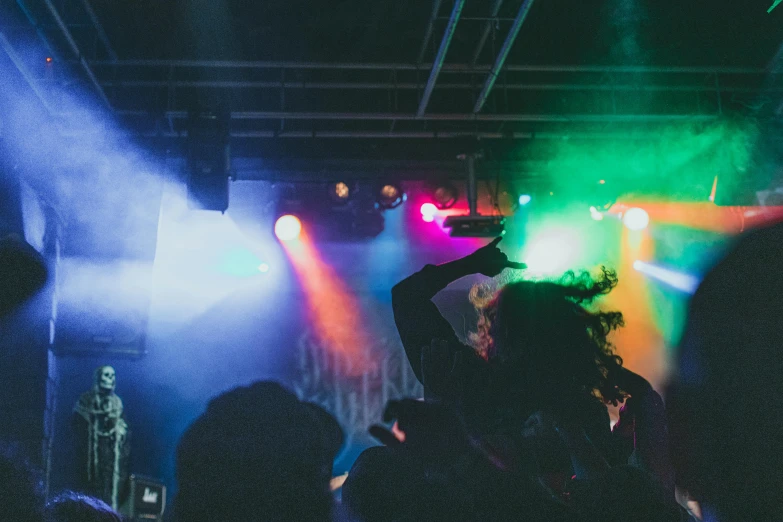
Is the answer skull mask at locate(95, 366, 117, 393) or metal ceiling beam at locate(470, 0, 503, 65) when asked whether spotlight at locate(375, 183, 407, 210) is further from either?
skull mask at locate(95, 366, 117, 393)

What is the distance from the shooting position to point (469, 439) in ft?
3.51

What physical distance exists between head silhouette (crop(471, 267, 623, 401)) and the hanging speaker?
Answer: 386cm

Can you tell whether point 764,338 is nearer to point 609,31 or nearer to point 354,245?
point 609,31

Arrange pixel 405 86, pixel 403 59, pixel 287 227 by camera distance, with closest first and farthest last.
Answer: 1. pixel 405 86
2. pixel 403 59
3. pixel 287 227

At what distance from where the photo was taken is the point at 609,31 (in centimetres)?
446

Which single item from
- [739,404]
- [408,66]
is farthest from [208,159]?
[739,404]

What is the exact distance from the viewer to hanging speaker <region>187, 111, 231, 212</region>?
484 cm

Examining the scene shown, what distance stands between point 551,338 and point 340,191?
494 cm

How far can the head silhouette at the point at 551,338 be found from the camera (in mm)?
1283

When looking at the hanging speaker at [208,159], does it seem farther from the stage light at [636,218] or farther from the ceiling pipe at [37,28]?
the stage light at [636,218]

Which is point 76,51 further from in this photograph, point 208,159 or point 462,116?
point 462,116

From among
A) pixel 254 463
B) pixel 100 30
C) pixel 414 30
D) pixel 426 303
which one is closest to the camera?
pixel 254 463

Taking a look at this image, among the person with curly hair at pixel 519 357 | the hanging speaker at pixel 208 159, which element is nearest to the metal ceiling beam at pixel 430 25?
the hanging speaker at pixel 208 159

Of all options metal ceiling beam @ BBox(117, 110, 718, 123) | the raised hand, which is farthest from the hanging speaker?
the raised hand
